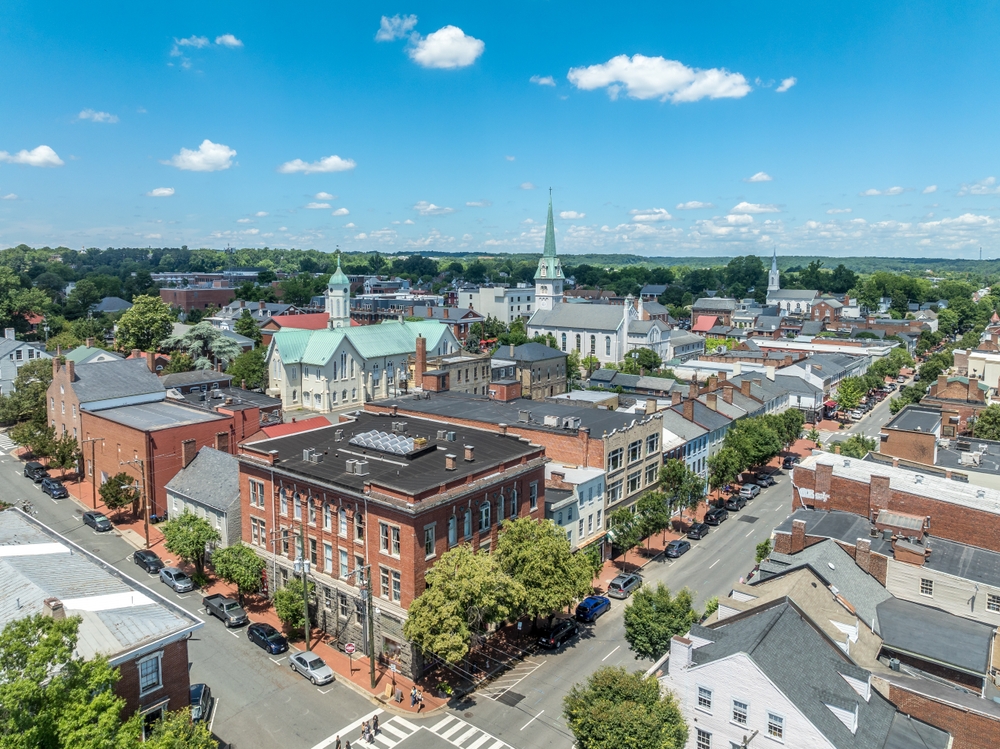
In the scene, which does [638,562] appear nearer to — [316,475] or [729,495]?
[729,495]

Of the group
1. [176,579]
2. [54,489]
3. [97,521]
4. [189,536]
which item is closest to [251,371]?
[54,489]


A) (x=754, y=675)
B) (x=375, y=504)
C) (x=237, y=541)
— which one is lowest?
(x=237, y=541)

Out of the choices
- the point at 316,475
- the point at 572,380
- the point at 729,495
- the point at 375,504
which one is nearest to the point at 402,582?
the point at 375,504

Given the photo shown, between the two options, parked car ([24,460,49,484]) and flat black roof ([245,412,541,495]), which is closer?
flat black roof ([245,412,541,495])

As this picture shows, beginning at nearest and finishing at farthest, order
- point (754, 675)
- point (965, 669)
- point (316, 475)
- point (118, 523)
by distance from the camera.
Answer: point (754, 675)
point (965, 669)
point (316, 475)
point (118, 523)

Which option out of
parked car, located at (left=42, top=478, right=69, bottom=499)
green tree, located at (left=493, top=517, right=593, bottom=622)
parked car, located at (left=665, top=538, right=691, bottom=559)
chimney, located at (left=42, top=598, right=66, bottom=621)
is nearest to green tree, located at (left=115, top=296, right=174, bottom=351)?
parked car, located at (left=42, top=478, right=69, bottom=499)

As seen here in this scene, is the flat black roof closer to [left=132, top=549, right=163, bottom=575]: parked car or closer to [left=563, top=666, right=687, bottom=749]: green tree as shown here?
[left=132, top=549, right=163, bottom=575]: parked car
